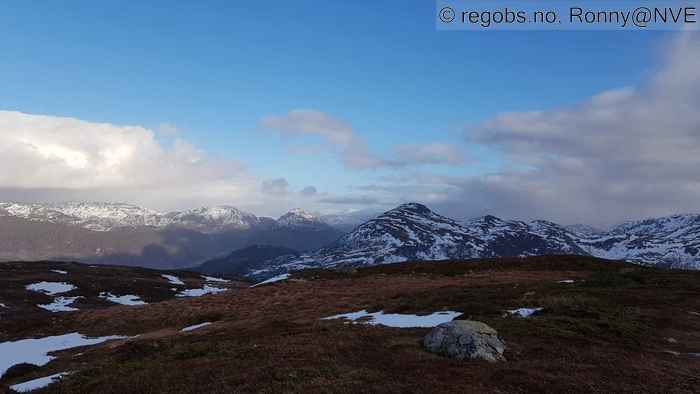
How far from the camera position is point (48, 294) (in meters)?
78.4

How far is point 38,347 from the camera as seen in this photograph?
36938 millimetres

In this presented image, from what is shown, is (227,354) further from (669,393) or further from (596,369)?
(669,393)

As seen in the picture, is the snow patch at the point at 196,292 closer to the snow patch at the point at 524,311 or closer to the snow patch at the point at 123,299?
the snow patch at the point at 123,299

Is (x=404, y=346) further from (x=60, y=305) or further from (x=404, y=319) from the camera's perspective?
(x=60, y=305)

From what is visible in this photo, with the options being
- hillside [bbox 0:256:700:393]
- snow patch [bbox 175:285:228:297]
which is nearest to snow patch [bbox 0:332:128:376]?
hillside [bbox 0:256:700:393]

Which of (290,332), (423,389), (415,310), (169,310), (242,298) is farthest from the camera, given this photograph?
(242,298)

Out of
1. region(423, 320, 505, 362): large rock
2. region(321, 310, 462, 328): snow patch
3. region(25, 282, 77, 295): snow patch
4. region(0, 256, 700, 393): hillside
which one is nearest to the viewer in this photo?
region(0, 256, 700, 393): hillside

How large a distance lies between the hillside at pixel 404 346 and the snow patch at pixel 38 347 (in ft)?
5.33

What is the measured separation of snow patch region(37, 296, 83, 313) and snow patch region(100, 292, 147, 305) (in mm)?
5715

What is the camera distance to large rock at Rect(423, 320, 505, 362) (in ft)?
61.9

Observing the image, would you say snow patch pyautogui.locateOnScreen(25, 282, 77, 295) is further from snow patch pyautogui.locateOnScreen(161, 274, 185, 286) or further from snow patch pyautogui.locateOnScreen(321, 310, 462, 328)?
snow patch pyautogui.locateOnScreen(321, 310, 462, 328)

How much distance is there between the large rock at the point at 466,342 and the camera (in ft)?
61.9

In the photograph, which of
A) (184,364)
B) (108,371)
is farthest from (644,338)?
(108,371)

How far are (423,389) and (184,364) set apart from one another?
1123 centimetres
